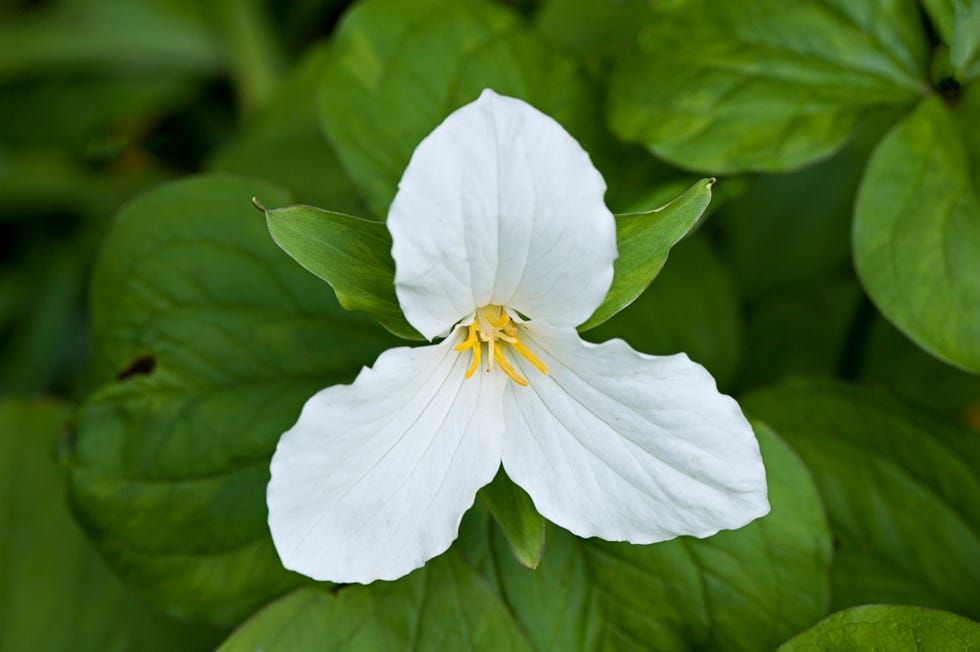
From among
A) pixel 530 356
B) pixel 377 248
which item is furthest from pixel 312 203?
pixel 530 356

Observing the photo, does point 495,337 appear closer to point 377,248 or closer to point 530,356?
point 530,356

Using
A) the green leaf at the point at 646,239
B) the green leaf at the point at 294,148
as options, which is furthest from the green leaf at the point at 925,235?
the green leaf at the point at 294,148

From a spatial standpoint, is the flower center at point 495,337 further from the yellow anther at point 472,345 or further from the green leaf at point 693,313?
the green leaf at point 693,313

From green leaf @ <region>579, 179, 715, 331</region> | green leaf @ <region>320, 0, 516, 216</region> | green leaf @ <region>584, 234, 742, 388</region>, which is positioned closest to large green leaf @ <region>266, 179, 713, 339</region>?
green leaf @ <region>579, 179, 715, 331</region>

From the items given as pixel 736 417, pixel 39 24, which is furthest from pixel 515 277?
pixel 39 24

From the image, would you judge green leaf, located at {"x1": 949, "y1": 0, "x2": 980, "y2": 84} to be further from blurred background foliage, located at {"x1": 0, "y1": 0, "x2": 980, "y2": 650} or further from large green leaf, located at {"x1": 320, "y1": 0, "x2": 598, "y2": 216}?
large green leaf, located at {"x1": 320, "y1": 0, "x2": 598, "y2": 216}

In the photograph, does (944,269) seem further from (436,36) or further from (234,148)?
(234,148)
